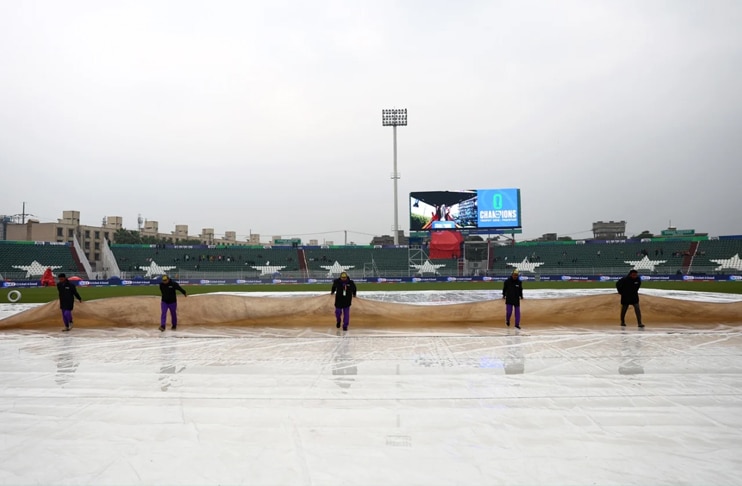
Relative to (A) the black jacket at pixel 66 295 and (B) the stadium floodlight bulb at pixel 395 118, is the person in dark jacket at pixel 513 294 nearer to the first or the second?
(A) the black jacket at pixel 66 295

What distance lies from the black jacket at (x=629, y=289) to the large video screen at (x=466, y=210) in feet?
119

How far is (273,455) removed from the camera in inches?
160

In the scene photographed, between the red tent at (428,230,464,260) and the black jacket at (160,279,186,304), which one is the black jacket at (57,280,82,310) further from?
the red tent at (428,230,464,260)

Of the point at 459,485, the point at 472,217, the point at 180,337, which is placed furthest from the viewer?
the point at 472,217

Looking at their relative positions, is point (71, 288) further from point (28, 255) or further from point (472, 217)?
point (28, 255)

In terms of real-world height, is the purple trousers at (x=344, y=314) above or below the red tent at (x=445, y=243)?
below

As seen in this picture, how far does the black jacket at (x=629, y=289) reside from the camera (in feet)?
39.0

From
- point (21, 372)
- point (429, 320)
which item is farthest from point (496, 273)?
point (21, 372)

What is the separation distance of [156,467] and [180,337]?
7896mm

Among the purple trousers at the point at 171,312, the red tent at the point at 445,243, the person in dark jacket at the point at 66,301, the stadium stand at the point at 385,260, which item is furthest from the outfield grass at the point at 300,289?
the purple trousers at the point at 171,312

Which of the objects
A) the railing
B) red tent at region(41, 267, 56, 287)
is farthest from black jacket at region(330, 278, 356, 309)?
the railing

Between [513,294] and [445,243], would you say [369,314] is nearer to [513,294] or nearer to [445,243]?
[513,294]

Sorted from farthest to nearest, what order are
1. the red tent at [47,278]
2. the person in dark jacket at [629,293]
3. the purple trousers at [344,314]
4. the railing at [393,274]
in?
the railing at [393,274] < the red tent at [47,278] < the purple trousers at [344,314] < the person in dark jacket at [629,293]

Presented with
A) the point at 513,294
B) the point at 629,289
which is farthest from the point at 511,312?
the point at 629,289
